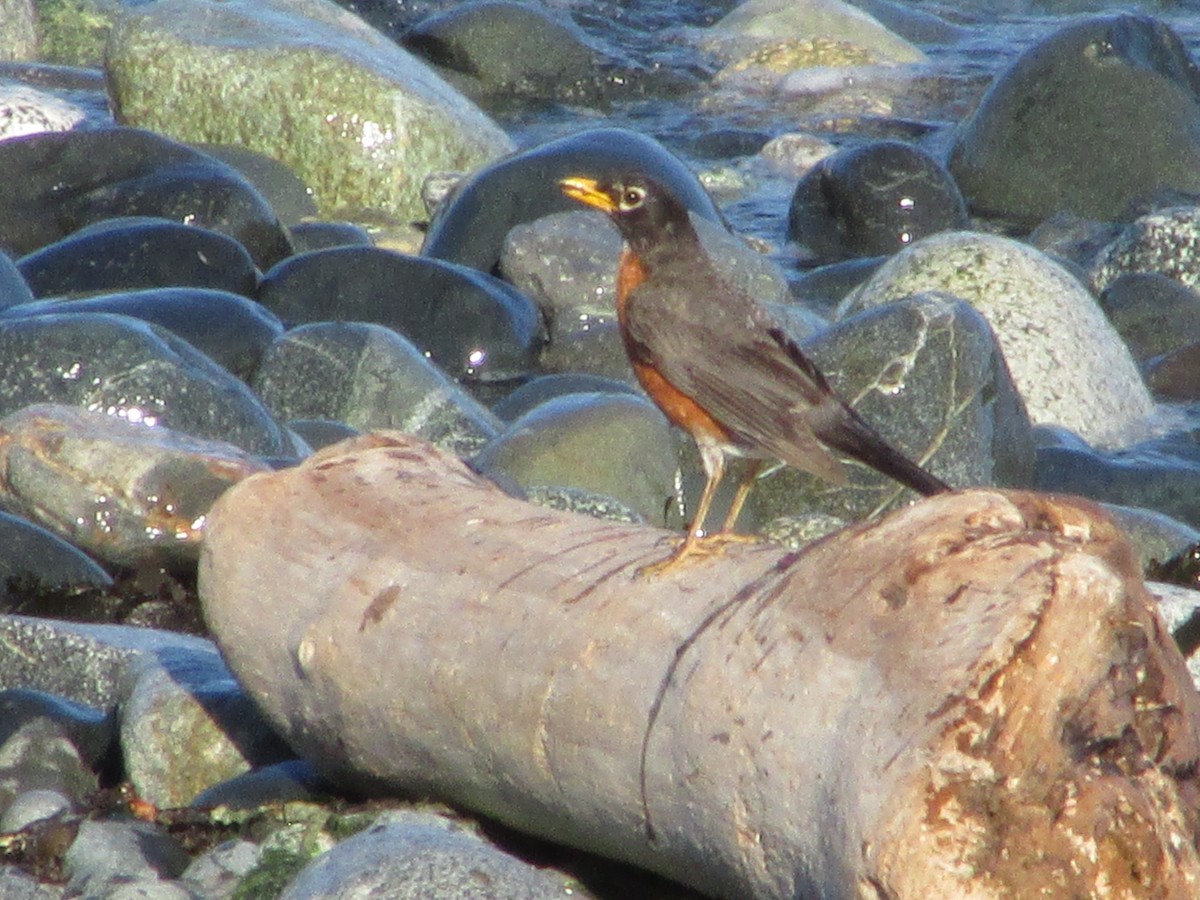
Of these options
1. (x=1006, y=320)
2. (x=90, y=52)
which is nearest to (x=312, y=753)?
(x=1006, y=320)

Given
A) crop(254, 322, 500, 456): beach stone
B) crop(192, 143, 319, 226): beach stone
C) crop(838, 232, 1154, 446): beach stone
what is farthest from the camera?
crop(192, 143, 319, 226): beach stone

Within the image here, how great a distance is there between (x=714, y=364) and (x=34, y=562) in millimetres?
2721

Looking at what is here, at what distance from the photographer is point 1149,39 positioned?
15789 mm

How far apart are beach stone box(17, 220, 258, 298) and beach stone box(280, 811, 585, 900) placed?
22.6ft

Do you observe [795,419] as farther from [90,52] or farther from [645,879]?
[90,52]

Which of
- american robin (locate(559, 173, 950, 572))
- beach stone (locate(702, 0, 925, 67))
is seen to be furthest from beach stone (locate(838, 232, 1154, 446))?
beach stone (locate(702, 0, 925, 67))

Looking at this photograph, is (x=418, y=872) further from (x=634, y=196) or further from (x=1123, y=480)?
(x=1123, y=480)

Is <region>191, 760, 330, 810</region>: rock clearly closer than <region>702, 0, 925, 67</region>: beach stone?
Yes

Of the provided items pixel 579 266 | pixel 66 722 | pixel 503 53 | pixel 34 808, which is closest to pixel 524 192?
pixel 579 266

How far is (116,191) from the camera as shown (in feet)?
38.3

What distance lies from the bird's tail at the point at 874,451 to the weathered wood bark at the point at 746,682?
709 millimetres

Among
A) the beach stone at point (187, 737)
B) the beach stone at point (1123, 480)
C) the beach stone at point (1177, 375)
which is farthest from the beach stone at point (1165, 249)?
the beach stone at point (187, 737)

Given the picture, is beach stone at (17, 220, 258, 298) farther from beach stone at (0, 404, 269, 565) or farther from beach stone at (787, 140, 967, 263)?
beach stone at (787, 140, 967, 263)

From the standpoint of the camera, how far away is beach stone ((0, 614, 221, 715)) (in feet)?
18.8
